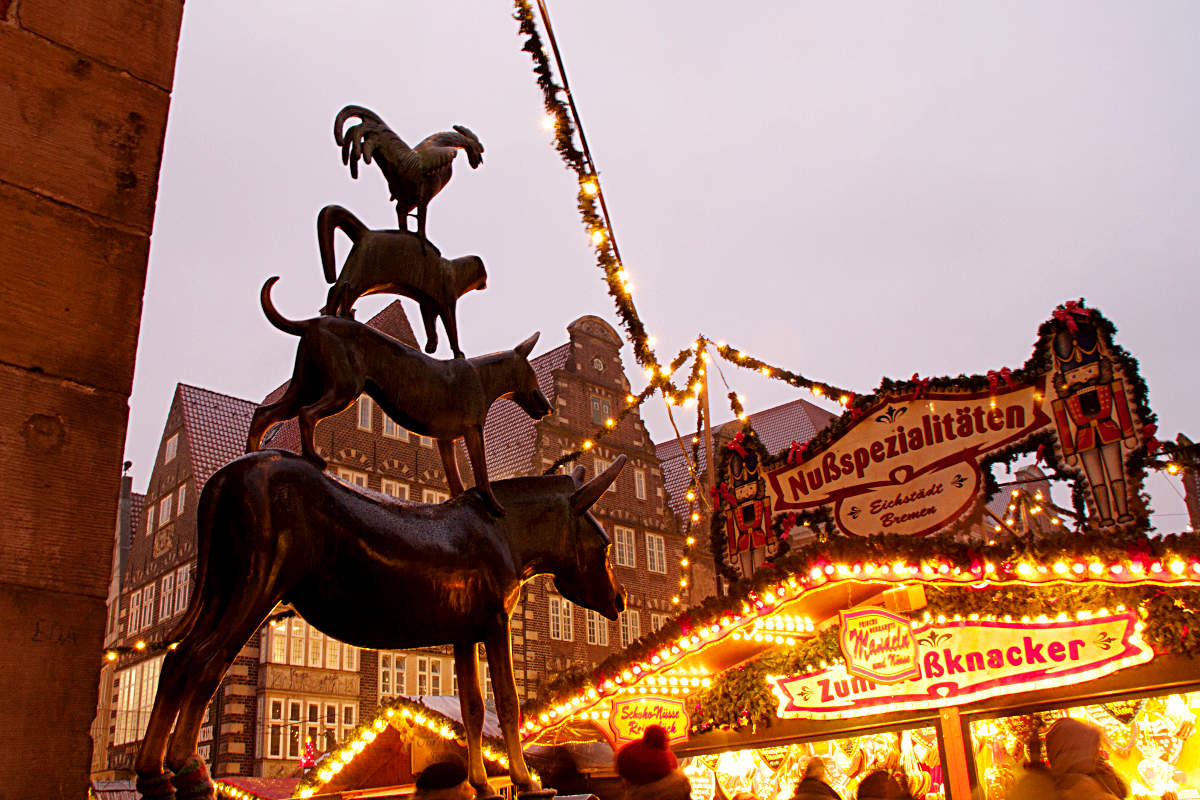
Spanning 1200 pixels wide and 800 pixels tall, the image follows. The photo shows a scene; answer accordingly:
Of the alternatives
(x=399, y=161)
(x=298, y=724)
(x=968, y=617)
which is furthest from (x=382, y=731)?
(x=399, y=161)

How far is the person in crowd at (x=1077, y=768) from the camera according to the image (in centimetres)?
357

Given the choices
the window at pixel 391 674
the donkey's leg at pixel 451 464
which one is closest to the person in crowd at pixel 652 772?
the donkey's leg at pixel 451 464

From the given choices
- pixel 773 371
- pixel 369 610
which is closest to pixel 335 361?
pixel 369 610

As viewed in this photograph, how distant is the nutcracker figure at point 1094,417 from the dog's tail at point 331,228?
6650mm

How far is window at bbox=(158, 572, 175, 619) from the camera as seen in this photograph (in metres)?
21.1

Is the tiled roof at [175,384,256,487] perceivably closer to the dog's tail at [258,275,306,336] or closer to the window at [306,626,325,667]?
the window at [306,626,325,667]

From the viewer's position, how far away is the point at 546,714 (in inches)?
333

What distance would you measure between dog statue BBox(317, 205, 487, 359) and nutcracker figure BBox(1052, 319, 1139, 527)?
6220 millimetres

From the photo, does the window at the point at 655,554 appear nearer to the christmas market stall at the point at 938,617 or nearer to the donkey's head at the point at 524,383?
the christmas market stall at the point at 938,617

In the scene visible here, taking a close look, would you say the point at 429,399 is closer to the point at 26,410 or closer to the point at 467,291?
the point at 467,291

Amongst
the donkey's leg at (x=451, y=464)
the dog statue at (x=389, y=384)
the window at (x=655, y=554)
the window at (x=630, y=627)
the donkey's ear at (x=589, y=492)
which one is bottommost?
the donkey's ear at (x=589, y=492)

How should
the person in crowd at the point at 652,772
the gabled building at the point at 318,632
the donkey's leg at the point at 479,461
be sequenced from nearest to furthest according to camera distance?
the donkey's leg at the point at 479,461, the person in crowd at the point at 652,772, the gabled building at the point at 318,632

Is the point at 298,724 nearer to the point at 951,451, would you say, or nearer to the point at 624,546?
the point at 624,546

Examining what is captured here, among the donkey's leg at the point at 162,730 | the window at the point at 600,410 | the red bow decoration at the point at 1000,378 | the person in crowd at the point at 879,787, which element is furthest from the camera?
the window at the point at 600,410
